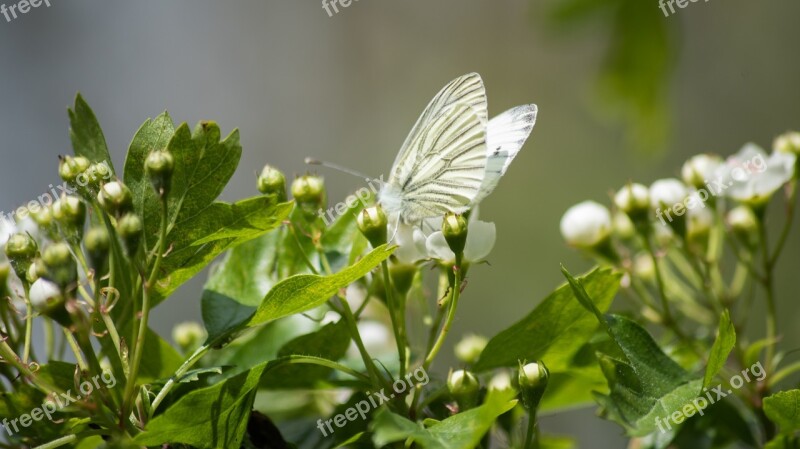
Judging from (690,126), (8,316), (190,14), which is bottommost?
(690,126)

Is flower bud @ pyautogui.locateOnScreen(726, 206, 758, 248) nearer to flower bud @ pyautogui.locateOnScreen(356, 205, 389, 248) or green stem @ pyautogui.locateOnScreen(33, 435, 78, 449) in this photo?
flower bud @ pyautogui.locateOnScreen(356, 205, 389, 248)

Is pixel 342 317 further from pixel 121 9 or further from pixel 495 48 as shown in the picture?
pixel 121 9

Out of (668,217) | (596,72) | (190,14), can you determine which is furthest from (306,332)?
(190,14)

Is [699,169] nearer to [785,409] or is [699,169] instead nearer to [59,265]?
[785,409]

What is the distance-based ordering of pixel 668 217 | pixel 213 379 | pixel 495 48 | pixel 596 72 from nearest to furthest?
pixel 213 379 → pixel 668 217 → pixel 596 72 → pixel 495 48

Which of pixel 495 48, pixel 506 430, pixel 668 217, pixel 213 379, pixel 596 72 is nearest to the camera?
pixel 213 379
